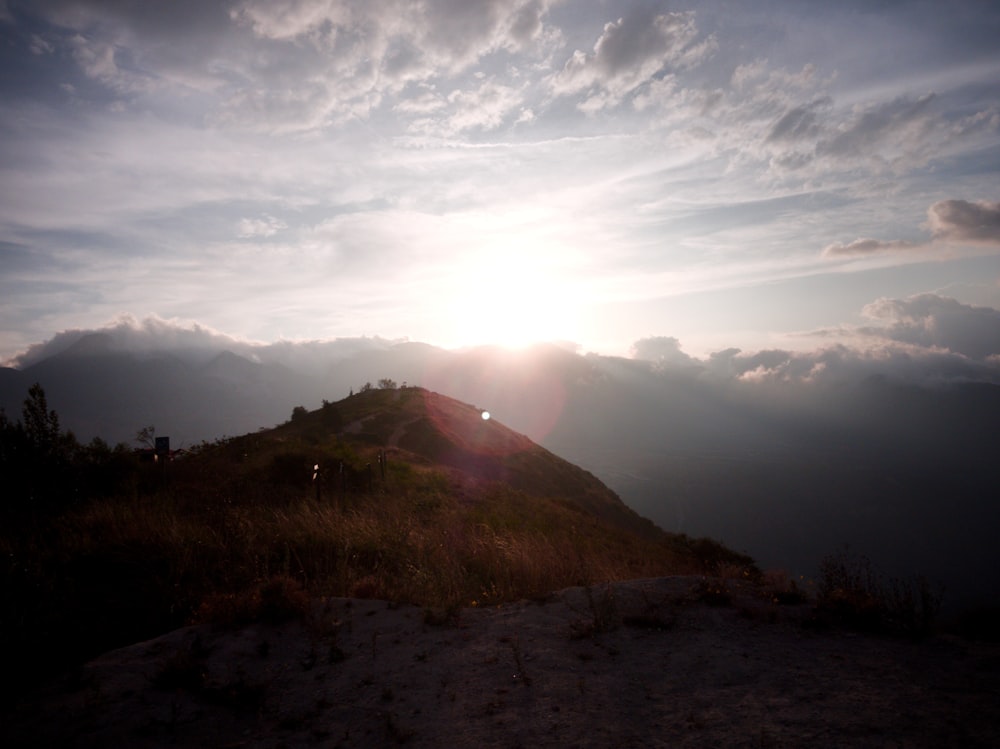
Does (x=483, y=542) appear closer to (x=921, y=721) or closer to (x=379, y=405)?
(x=921, y=721)

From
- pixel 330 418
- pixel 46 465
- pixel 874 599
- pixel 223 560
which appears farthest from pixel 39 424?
pixel 330 418

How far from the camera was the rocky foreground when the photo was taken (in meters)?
3.99

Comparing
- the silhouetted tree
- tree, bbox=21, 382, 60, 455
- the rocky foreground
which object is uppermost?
tree, bbox=21, 382, 60, 455

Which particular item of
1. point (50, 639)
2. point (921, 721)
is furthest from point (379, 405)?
point (921, 721)

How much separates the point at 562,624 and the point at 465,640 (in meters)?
1.17

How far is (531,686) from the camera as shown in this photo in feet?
15.6

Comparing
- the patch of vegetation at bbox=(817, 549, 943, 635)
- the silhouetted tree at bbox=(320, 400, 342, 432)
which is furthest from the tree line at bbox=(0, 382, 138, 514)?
the silhouetted tree at bbox=(320, 400, 342, 432)

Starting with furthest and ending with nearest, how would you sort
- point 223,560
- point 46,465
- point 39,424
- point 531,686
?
point 39,424 → point 46,465 → point 223,560 → point 531,686

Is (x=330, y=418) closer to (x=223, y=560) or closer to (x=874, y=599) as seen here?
(x=223, y=560)

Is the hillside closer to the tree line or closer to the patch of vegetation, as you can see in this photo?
the tree line

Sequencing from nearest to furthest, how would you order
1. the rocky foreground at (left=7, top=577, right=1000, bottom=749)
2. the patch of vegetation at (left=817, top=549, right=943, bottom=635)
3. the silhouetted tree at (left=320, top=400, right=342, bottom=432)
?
the rocky foreground at (left=7, top=577, right=1000, bottom=749), the patch of vegetation at (left=817, top=549, right=943, bottom=635), the silhouetted tree at (left=320, top=400, right=342, bottom=432)

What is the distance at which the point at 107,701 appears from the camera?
14.7 ft

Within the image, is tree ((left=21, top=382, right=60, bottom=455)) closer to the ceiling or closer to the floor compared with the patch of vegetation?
closer to the ceiling

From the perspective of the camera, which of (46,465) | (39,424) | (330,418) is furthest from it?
(330,418)
